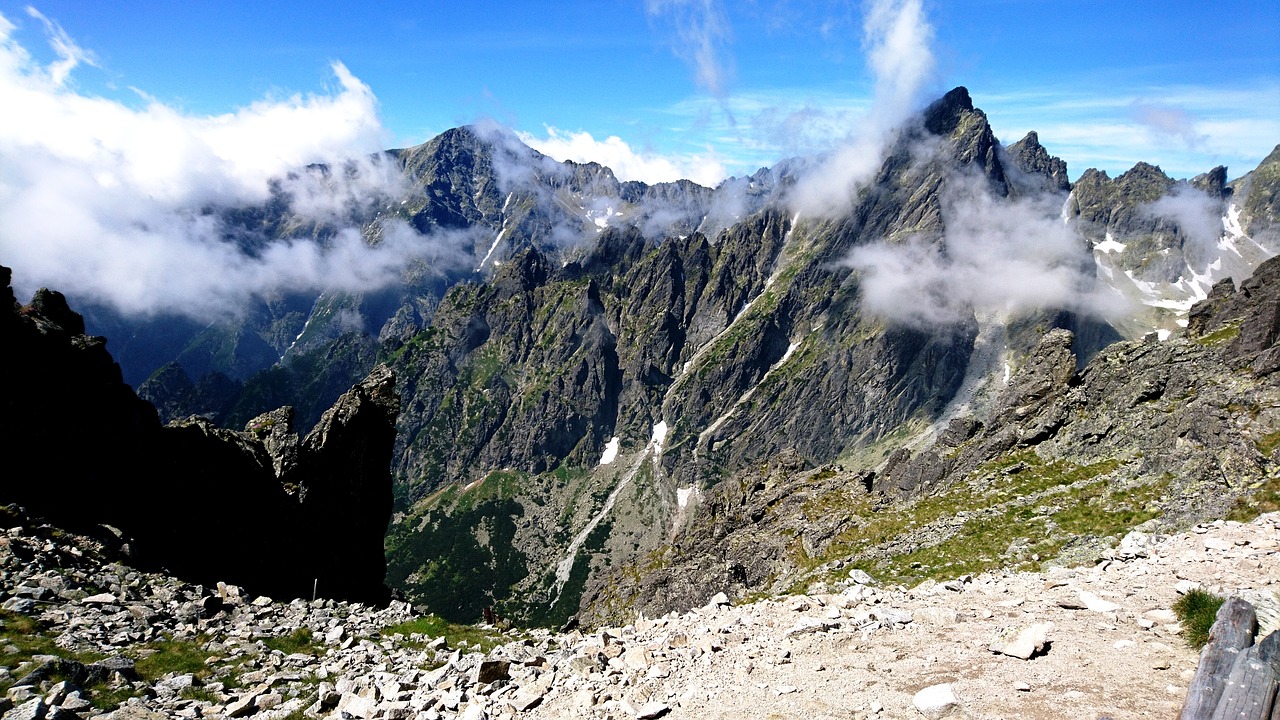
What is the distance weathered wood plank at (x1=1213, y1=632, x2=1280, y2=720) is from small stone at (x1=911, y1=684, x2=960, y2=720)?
13.8 feet

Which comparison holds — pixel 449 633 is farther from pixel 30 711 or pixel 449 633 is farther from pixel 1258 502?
pixel 1258 502

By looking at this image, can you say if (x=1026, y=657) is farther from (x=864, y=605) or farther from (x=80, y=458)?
(x=80, y=458)

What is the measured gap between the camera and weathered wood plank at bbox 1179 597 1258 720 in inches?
383

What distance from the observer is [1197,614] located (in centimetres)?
1458

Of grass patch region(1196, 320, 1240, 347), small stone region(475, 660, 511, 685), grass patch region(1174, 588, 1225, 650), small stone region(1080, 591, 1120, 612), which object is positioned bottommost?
small stone region(475, 660, 511, 685)

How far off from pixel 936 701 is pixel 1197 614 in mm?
7839

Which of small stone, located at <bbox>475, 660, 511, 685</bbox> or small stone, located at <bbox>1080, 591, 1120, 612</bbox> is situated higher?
small stone, located at <bbox>1080, 591, 1120, 612</bbox>

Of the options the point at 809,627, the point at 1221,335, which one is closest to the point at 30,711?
the point at 809,627

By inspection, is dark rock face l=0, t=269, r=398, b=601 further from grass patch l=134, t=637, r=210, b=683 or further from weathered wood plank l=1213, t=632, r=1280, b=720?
weathered wood plank l=1213, t=632, r=1280, b=720

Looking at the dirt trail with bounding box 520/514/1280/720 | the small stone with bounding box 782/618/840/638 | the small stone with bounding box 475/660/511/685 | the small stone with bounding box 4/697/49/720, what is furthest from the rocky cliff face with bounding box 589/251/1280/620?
the small stone with bounding box 4/697/49/720

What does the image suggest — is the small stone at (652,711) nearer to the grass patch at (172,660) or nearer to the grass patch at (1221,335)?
the grass patch at (172,660)

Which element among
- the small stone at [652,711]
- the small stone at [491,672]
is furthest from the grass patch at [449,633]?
the small stone at [652,711]

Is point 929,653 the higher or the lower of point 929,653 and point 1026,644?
the lower

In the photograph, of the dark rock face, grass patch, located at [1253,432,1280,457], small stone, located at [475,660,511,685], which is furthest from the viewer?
grass patch, located at [1253,432,1280,457]
